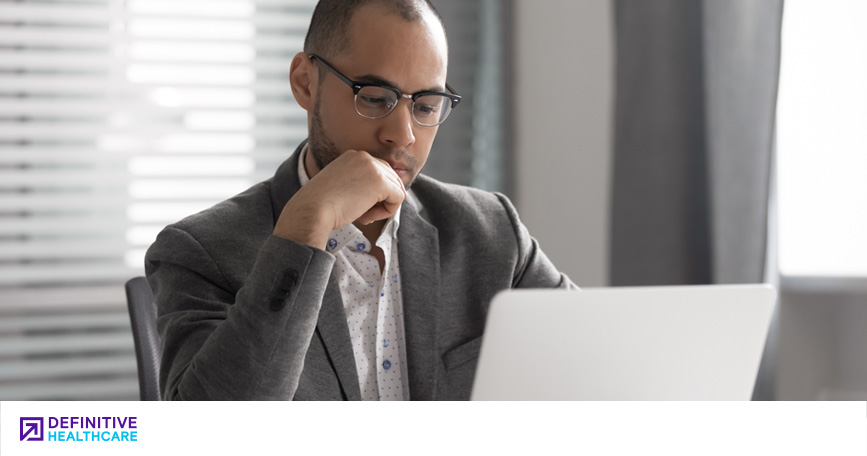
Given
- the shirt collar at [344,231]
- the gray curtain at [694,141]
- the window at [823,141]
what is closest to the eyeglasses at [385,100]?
the shirt collar at [344,231]

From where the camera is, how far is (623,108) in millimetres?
2260

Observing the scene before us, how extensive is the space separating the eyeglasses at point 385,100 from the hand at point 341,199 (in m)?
0.08

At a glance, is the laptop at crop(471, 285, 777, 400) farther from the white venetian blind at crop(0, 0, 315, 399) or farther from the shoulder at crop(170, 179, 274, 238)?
the white venetian blind at crop(0, 0, 315, 399)

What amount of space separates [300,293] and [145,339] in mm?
464

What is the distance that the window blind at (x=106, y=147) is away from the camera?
2.41 metres

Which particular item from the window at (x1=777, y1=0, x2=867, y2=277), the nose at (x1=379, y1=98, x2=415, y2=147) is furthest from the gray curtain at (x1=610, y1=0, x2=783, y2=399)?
the nose at (x1=379, y1=98, x2=415, y2=147)

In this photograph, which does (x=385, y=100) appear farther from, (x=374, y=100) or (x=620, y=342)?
(x=620, y=342)

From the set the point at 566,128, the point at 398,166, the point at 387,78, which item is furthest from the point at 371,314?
the point at 566,128

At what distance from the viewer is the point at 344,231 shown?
118 cm

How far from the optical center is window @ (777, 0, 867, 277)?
1.87 m

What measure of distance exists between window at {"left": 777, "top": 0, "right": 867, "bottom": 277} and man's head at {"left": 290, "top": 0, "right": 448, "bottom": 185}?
119cm
